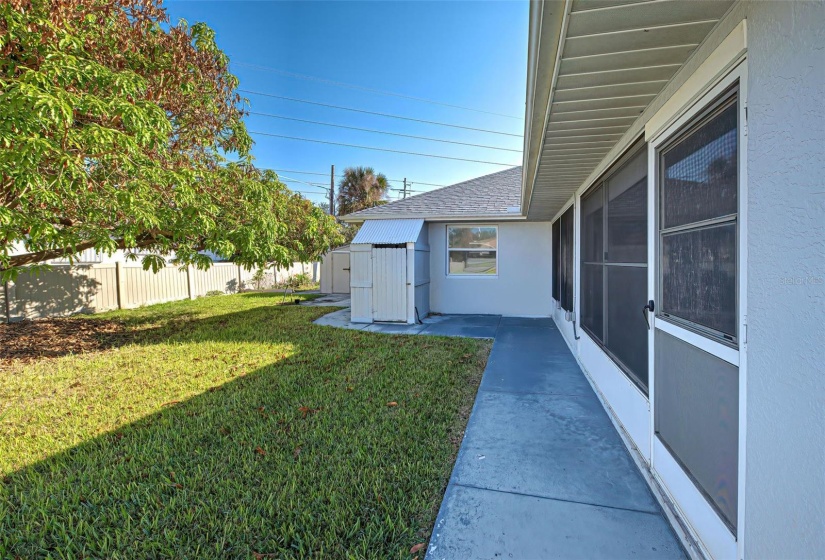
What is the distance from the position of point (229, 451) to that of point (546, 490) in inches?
99.8

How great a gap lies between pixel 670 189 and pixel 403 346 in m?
5.12

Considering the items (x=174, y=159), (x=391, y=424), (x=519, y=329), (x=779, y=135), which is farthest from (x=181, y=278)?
(x=779, y=135)

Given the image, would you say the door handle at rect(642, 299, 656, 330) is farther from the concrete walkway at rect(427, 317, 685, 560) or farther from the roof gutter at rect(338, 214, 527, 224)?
the roof gutter at rect(338, 214, 527, 224)

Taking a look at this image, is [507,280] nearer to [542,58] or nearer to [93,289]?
[542,58]

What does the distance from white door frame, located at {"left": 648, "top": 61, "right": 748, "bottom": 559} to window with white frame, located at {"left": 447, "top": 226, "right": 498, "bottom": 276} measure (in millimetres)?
7412

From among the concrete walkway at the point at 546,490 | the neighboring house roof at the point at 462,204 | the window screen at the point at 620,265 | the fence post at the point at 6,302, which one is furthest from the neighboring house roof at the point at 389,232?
the fence post at the point at 6,302

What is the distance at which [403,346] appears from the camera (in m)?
6.88

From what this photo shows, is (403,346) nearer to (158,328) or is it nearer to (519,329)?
(519,329)

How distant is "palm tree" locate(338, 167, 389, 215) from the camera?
24844mm

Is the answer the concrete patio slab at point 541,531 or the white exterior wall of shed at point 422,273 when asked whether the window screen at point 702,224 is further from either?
the white exterior wall of shed at point 422,273

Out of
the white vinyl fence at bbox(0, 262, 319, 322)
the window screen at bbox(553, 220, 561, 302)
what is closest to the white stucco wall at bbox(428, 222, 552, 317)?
the window screen at bbox(553, 220, 561, 302)

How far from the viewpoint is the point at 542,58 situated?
2244 mm

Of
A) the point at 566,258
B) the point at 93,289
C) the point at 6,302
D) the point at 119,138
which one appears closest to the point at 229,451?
the point at 119,138

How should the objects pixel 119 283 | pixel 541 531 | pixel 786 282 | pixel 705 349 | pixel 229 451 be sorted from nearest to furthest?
pixel 786 282 → pixel 705 349 → pixel 541 531 → pixel 229 451 → pixel 119 283
